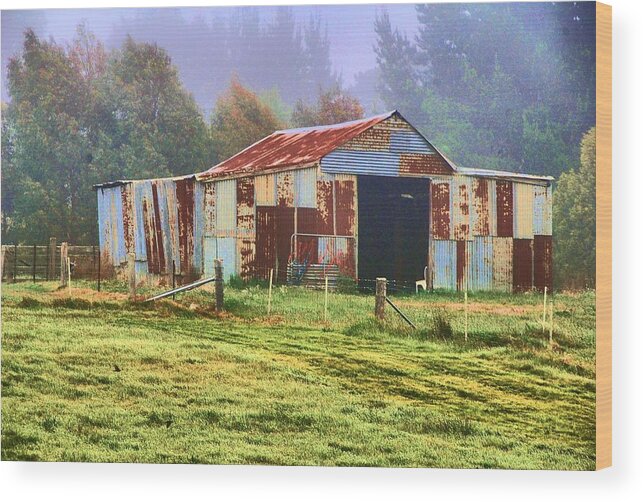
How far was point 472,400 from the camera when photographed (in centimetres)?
1041

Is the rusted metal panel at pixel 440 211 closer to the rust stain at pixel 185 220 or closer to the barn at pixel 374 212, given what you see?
the barn at pixel 374 212

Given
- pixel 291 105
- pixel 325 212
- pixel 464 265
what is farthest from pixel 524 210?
pixel 291 105

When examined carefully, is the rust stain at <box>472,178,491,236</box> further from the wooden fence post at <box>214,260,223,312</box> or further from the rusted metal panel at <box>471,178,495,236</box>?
the wooden fence post at <box>214,260,223,312</box>

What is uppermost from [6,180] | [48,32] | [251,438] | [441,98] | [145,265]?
[48,32]

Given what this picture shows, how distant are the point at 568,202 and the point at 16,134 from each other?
527 cm

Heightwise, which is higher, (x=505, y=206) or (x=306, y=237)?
(x=505, y=206)

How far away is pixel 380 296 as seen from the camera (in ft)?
35.4

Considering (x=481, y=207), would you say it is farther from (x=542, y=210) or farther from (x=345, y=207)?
(x=345, y=207)

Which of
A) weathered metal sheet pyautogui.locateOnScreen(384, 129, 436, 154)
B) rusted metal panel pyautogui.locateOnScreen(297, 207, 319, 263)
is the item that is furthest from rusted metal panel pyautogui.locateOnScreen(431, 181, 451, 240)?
rusted metal panel pyautogui.locateOnScreen(297, 207, 319, 263)

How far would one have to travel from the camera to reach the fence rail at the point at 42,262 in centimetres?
1112

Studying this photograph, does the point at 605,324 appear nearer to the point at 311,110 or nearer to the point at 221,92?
the point at 311,110

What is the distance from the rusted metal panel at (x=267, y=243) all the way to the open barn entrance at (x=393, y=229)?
2.66ft

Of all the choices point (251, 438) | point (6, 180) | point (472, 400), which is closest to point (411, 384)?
point (472, 400)

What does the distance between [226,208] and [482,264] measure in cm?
248
